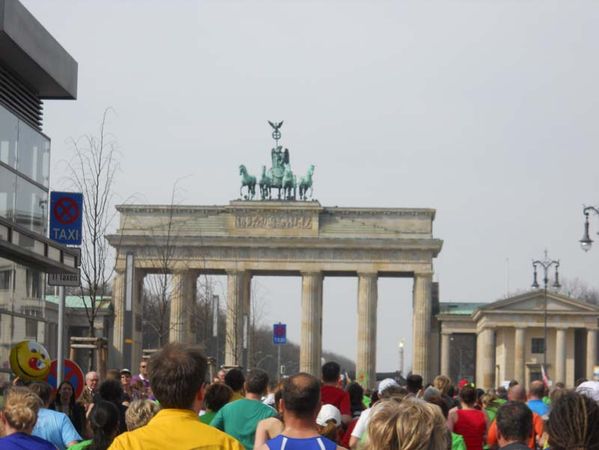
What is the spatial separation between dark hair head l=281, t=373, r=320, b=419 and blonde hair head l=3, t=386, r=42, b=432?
1.61 m

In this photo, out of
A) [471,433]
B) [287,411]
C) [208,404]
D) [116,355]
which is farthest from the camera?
[116,355]

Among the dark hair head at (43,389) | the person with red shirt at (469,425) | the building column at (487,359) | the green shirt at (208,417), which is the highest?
the dark hair head at (43,389)

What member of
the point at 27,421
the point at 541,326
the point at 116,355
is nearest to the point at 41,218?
the point at 27,421

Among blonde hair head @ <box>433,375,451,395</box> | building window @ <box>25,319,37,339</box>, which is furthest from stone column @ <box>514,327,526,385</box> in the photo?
blonde hair head @ <box>433,375,451,395</box>

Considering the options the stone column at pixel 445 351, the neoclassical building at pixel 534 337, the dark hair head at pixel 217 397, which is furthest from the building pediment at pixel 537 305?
the dark hair head at pixel 217 397

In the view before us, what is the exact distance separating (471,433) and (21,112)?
962 centimetres

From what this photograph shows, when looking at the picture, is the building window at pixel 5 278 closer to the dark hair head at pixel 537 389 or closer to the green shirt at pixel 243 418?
the dark hair head at pixel 537 389

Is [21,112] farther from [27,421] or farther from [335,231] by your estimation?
[335,231]

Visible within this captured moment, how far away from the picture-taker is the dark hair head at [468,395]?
17.1m

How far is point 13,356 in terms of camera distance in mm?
17703

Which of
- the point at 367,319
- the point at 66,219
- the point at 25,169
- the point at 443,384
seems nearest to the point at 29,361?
the point at 66,219

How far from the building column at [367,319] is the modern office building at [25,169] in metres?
79.9

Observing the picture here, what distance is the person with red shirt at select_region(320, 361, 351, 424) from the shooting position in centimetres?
1642

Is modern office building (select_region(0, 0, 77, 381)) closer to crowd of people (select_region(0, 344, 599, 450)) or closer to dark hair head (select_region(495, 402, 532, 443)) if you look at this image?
crowd of people (select_region(0, 344, 599, 450))
